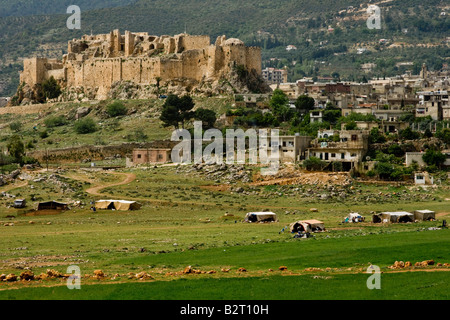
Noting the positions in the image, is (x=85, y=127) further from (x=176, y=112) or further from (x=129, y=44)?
(x=129, y=44)

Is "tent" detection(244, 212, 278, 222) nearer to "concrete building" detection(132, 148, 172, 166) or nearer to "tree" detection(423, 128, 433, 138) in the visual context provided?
"concrete building" detection(132, 148, 172, 166)

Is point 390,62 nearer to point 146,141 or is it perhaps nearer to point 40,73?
point 40,73

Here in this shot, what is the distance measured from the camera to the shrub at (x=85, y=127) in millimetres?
81688

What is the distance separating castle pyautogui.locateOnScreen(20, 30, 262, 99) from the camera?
291ft

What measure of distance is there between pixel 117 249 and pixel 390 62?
493 feet

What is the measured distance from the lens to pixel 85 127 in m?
81.8

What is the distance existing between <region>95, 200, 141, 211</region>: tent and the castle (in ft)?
141

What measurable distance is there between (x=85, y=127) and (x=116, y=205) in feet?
121

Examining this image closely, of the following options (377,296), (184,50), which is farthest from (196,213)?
(184,50)
